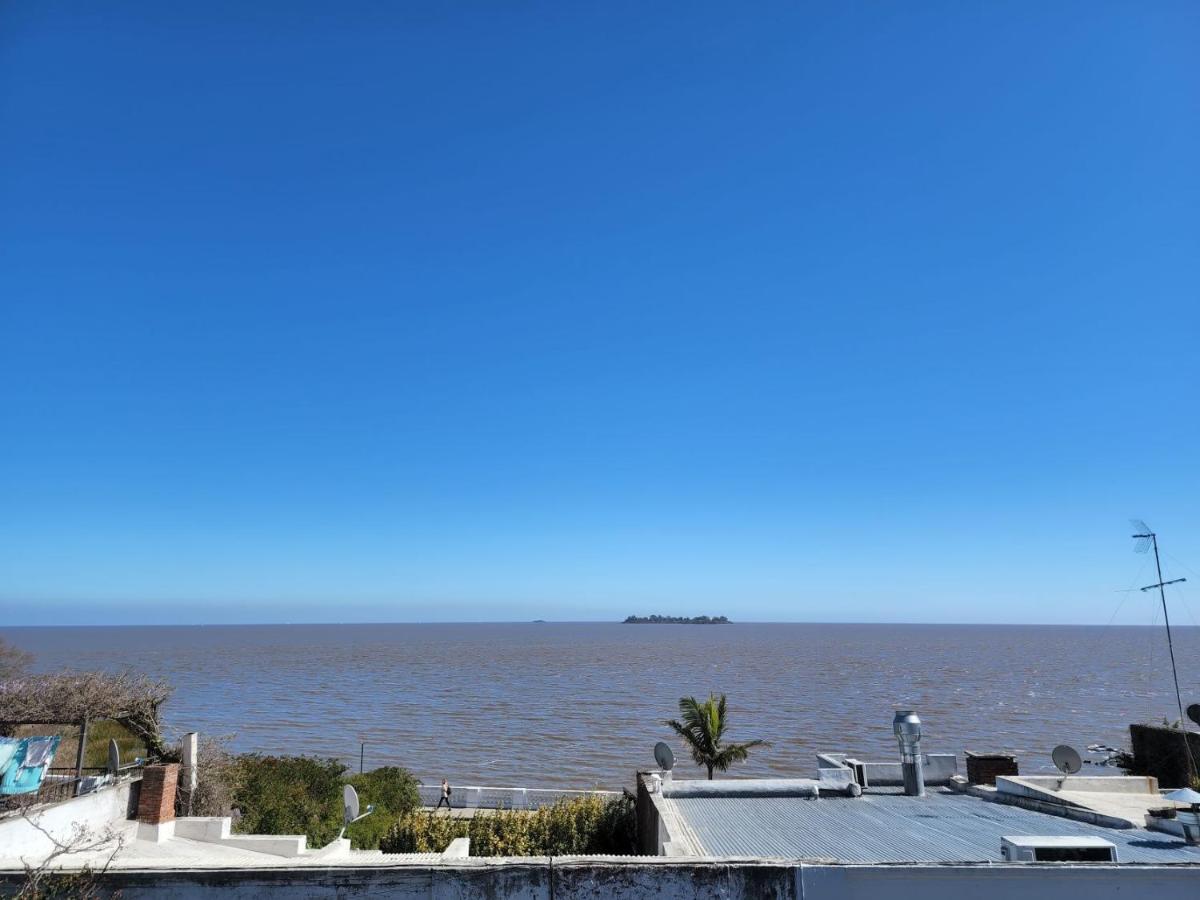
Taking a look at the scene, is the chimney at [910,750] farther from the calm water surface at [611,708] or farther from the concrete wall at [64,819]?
the calm water surface at [611,708]

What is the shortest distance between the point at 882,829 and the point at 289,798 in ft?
60.0

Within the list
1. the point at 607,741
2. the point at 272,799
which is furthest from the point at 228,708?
the point at 272,799

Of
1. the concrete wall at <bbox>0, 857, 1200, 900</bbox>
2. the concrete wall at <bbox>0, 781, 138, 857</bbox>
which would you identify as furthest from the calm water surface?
the concrete wall at <bbox>0, 857, 1200, 900</bbox>

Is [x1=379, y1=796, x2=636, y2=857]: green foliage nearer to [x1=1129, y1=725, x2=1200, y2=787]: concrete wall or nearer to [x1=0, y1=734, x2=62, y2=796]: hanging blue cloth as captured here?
[x1=0, y1=734, x2=62, y2=796]: hanging blue cloth

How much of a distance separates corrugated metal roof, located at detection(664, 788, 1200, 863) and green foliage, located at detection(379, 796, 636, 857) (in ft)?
14.4

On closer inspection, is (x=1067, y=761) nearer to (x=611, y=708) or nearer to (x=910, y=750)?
(x=910, y=750)

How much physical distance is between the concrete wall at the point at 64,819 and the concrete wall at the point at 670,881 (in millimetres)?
6394

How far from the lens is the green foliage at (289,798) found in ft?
67.7

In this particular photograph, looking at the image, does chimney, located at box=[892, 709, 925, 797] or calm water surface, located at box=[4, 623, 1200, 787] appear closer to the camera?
chimney, located at box=[892, 709, 925, 797]

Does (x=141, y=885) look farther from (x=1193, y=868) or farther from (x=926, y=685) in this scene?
(x=926, y=685)

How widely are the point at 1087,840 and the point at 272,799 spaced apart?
21.3 m

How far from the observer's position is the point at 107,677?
19.5 meters

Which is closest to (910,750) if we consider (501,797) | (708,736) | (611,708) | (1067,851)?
(1067,851)

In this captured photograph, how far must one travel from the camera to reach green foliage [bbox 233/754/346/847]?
20.6m
